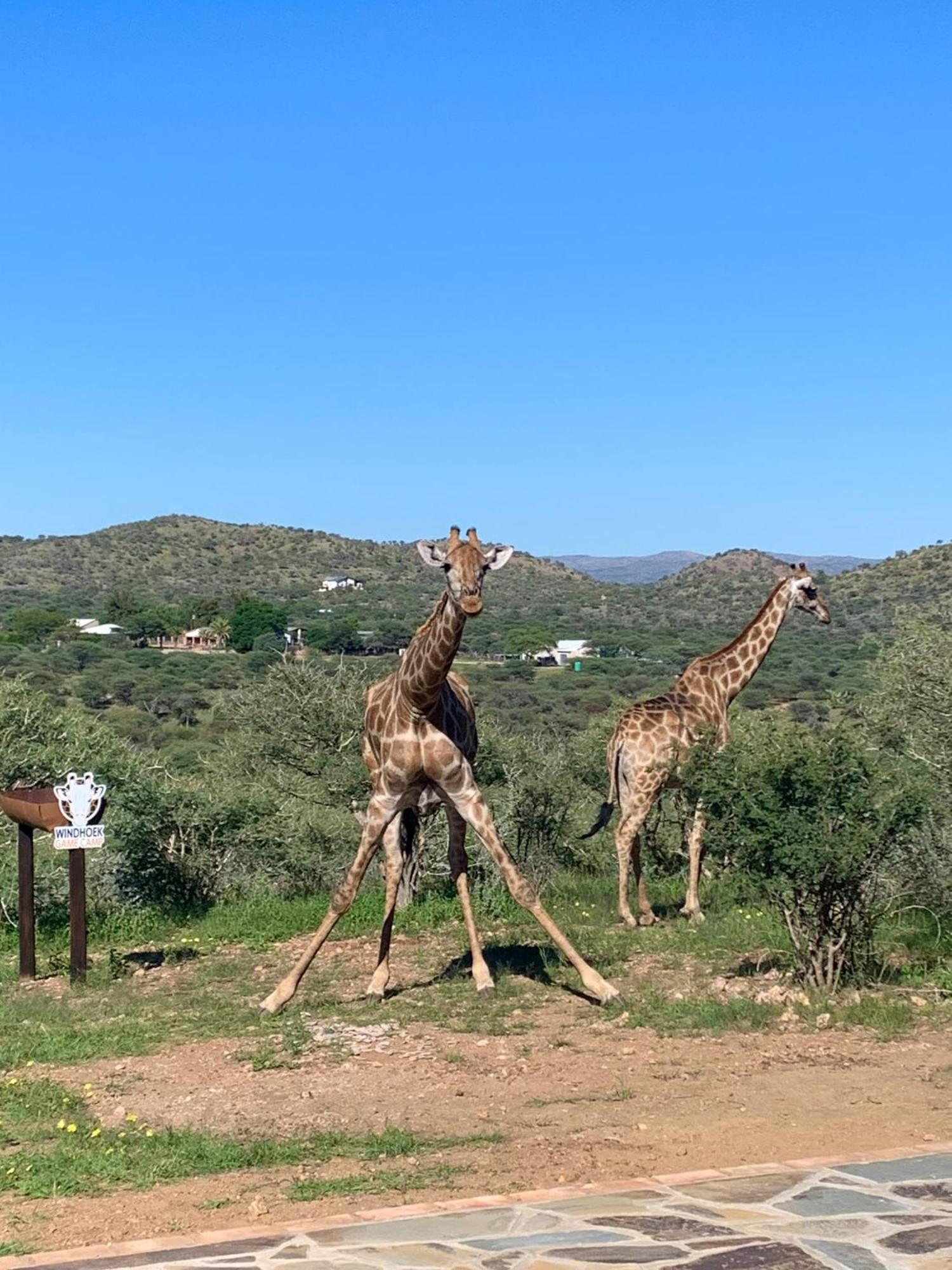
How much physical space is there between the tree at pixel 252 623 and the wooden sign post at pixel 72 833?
138ft

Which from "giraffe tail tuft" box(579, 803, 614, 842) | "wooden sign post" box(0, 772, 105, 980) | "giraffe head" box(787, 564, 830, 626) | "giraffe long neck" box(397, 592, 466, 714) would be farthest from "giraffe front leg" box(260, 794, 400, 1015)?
"giraffe head" box(787, 564, 830, 626)

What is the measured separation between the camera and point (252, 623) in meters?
55.6

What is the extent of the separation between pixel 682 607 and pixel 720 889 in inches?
2227

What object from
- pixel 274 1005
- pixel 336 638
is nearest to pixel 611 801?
pixel 274 1005

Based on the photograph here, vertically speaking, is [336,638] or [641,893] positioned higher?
[336,638]

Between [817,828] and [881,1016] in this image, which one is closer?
[881,1016]

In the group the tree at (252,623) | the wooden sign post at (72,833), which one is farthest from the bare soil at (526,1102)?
the tree at (252,623)

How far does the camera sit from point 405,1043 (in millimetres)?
8953

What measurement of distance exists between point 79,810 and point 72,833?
7.1 inches

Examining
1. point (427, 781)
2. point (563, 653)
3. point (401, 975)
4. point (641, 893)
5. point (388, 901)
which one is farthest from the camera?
point (563, 653)

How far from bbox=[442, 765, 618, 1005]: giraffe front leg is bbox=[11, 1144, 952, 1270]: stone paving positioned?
372cm

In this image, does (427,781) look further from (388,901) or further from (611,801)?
(611,801)

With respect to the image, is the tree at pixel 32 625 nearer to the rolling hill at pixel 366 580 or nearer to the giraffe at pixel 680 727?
the rolling hill at pixel 366 580

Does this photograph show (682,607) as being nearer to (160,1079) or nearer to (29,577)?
(29,577)
